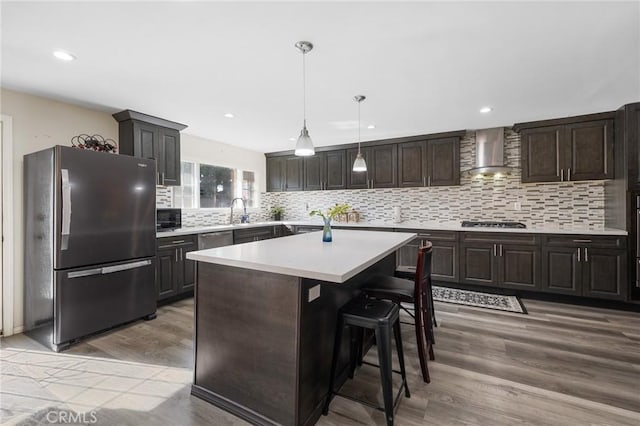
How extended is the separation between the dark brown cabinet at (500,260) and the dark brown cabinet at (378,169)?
1551 millimetres

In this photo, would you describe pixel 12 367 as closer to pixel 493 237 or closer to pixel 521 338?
pixel 521 338

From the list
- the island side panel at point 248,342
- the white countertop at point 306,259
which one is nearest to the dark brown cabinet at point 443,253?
the white countertop at point 306,259

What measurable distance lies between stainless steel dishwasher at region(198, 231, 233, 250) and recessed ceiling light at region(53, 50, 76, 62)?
2310mm

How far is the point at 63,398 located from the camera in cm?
194

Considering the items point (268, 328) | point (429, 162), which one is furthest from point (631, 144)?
point (268, 328)

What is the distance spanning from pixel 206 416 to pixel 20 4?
2.68 m

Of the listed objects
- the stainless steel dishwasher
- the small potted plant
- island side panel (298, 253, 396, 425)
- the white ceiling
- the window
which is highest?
the white ceiling

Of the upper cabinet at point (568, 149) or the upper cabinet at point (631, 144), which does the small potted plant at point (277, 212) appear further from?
the upper cabinet at point (631, 144)

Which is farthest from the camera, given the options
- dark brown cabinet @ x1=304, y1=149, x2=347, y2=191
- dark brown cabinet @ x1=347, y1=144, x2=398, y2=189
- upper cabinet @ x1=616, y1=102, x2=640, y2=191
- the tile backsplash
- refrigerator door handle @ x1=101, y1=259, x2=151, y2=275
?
dark brown cabinet @ x1=304, y1=149, x2=347, y2=191

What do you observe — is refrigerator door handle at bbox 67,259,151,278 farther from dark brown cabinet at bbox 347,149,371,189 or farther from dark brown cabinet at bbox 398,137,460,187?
dark brown cabinet at bbox 398,137,460,187

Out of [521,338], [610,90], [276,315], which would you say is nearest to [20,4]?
[276,315]

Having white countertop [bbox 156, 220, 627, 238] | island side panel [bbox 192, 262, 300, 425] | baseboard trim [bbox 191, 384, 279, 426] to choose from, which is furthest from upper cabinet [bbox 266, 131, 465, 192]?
baseboard trim [bbox 191, 384, 279, 426]

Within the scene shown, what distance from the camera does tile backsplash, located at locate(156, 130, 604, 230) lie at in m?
4.13

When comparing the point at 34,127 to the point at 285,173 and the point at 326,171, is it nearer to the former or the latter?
the point at 285,173
